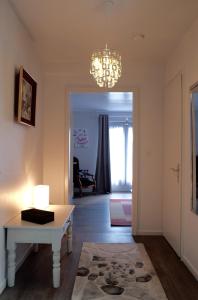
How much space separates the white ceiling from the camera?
217 inches

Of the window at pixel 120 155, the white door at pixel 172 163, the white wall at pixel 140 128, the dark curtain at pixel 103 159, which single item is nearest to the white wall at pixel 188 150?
the white door at pixel 172 163

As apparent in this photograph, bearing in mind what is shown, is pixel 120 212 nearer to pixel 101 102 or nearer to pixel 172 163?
pixel 172 163

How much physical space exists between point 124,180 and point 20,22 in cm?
596

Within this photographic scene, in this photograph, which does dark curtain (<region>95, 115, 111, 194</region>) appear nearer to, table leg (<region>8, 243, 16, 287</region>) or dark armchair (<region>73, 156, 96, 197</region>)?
dark armchair (<region>73, 156, 96, 197</region>)

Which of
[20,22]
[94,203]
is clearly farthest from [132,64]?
[94,203]

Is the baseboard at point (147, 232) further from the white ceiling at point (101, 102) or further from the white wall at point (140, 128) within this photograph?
the white ceiling at point (101, 102)

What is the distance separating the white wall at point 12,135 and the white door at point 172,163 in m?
1.74

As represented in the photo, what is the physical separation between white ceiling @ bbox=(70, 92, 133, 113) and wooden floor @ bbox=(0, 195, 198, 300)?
255 centimetres

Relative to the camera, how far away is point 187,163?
9.35ft

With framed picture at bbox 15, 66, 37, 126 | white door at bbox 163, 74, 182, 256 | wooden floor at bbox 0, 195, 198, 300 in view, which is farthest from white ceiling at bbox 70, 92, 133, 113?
wooden floor at bbox 0, 195, 198, 300

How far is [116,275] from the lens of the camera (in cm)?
257

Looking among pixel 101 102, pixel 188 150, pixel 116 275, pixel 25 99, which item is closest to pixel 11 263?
pixel 116 275

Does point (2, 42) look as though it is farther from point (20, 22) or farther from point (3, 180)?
point (3, 180)

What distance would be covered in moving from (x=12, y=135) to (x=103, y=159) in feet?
17.6
